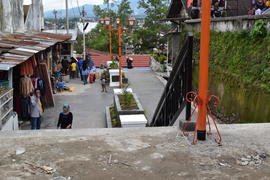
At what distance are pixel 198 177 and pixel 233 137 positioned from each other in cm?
148

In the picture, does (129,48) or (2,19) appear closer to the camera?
(2,19)

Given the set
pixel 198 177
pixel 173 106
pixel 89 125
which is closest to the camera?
pixel 198 177

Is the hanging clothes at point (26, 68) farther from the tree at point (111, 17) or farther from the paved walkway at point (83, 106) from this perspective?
the tree at point (111, 17)

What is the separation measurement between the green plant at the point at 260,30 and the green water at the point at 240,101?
4.48ft

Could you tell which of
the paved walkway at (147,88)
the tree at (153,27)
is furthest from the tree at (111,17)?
the paved walkway at (147,88)

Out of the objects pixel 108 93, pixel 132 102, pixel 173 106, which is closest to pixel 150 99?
pixel 108 93

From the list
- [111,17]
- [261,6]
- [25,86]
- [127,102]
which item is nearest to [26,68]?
[25,86]

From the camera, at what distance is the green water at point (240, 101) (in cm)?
859

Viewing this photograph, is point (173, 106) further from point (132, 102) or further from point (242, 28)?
point (132, 102)

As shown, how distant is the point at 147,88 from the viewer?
19.5 metres

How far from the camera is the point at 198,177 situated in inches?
152

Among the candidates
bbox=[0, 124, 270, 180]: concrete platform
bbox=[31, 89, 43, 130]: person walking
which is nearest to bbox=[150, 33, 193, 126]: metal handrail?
bbox=[0, 124, 270, 180]: concrete platform

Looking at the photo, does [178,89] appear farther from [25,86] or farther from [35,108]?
[25,86]

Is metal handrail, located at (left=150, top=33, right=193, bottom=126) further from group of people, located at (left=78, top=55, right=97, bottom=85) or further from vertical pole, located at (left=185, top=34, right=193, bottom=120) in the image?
group of people, located at (left=78, top=55, right=97, bottom=85)
